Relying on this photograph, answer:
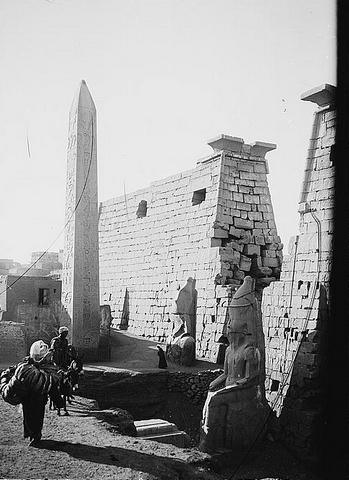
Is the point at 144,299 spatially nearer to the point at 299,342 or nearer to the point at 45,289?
the point at 45,289

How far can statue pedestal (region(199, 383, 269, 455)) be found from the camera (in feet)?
26.3

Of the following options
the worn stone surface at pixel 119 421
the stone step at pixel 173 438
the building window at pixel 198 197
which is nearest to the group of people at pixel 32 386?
the worn stone surface at pixel 119 421

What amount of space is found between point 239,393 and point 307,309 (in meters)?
1.79

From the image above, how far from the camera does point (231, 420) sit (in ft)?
26.5

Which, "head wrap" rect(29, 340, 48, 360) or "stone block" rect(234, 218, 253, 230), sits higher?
"stone block" rect(234, 218, 253, 230)

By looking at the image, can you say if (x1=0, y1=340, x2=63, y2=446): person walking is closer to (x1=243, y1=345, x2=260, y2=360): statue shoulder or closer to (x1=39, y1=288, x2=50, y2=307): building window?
(x1=243, y1=345, x2=260, y2=360): statue shoulder

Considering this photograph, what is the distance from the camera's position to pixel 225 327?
1195cm

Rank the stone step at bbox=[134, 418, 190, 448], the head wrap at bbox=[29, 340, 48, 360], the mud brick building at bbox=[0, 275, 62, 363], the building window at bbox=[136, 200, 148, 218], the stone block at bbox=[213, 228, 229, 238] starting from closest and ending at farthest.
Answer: the head wrap at bbox=[29, 340, 48, 360] < the stone step at bbox=[134, 418, 190, 448] < the stone block at bbox=[213, 228, 229, 238] < the mud brick building at bbox=[0, 275, 62, 363] < the building window at bbox=[136, 200, 148, 218]

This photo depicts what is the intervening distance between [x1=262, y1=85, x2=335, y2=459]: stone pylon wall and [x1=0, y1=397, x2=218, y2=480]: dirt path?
110 inches

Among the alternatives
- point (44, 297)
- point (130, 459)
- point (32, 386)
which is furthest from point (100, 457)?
point (44, 297)

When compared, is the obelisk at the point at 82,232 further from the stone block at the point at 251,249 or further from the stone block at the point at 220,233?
the stone block at the point at 251,249

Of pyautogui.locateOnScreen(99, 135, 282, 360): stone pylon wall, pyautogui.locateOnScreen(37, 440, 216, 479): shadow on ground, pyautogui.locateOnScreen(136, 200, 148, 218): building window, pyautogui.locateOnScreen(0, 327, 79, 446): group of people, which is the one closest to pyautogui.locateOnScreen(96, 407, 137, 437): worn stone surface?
pyautogui.locateOnScreen(37, 440, 216, 479): shadow on ground

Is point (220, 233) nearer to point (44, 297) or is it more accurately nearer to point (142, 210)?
point (142, 210)

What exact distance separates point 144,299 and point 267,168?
5.23m
